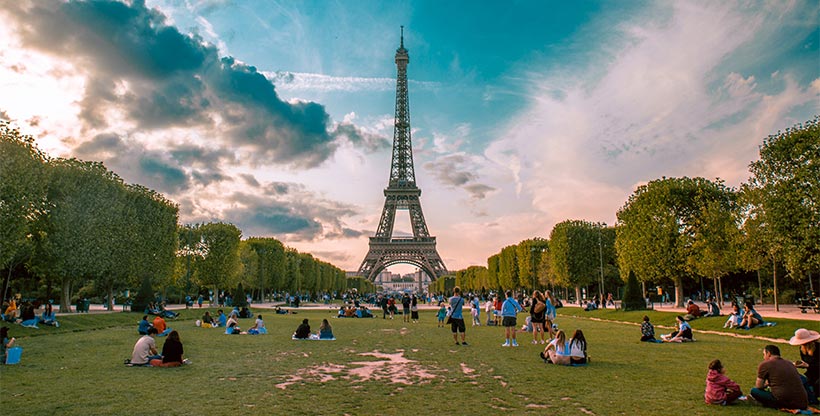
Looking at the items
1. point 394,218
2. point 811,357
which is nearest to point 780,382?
point 811,357

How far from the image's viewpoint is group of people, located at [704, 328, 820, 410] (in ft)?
28.4

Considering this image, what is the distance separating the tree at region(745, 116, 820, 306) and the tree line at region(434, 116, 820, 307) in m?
0.04

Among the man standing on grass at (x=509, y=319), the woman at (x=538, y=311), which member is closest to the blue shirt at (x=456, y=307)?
the man standing on grass at (x=509, y=319)

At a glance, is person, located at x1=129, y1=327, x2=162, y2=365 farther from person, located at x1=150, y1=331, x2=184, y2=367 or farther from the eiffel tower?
the eiffel tower

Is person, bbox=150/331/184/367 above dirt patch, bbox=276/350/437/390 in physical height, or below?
above

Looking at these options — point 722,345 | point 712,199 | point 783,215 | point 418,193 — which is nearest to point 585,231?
point 712,199

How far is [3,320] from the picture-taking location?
22750 millimetres

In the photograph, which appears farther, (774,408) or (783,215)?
(783,215)

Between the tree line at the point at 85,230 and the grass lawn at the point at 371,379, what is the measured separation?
416 inches

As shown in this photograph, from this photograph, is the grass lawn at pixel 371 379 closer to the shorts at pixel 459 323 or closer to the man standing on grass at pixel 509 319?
the man standing on grass at pixel 509 319

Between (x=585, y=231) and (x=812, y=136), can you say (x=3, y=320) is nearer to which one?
(x=812, y=136)

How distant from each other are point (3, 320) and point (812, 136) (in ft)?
124

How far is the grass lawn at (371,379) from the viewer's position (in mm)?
9000

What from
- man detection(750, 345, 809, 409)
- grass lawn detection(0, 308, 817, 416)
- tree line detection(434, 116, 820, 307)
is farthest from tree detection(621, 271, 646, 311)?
man detection(750, 345, 809, 409)
